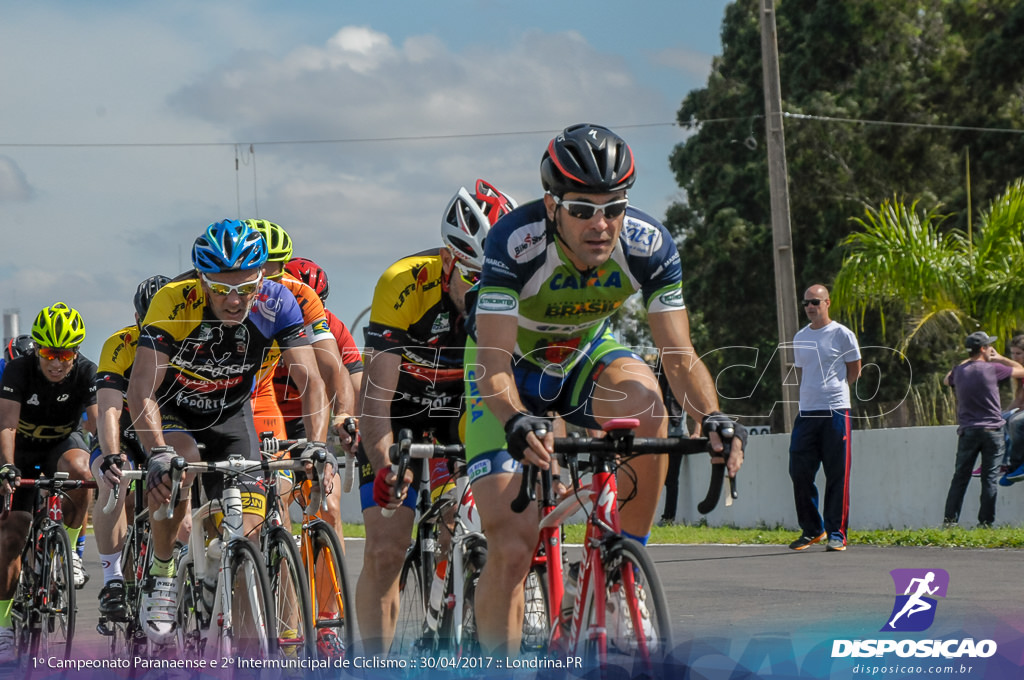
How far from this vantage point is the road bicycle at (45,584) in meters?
7.86

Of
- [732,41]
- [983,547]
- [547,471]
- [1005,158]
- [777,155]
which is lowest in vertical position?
[983,547]

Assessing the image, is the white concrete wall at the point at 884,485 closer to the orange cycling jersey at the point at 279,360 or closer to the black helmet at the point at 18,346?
the orange cycling jersey at the point at 279,360

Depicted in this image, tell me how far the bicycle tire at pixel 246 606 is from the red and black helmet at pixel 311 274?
9.58ft

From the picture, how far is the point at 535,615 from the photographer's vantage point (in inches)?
207

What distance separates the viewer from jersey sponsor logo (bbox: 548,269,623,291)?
5.11 metres

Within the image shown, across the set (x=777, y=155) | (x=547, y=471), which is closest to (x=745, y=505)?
(x=777, y=155)

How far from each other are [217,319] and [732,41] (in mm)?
35640

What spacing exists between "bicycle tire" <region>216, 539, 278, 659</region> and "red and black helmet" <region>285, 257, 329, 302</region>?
115 inches

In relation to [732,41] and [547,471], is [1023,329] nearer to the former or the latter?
[547,471]

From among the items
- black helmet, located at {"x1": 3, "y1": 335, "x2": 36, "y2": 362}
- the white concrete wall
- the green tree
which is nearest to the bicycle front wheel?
black helmet, located at {"x1": 3, "y1": 335, "x2": 36, "y2": 362}

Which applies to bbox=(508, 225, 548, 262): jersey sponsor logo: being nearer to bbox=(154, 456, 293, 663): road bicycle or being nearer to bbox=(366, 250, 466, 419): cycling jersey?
bbox=(366, 250, 466, 419): cycling jersey

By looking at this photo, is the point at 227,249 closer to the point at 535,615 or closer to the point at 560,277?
the point at 560,277

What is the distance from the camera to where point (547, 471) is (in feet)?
14.4

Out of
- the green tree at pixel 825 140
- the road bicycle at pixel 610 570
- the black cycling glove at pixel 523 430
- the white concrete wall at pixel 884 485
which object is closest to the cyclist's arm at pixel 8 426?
the road bicycle at pixel 610 570
